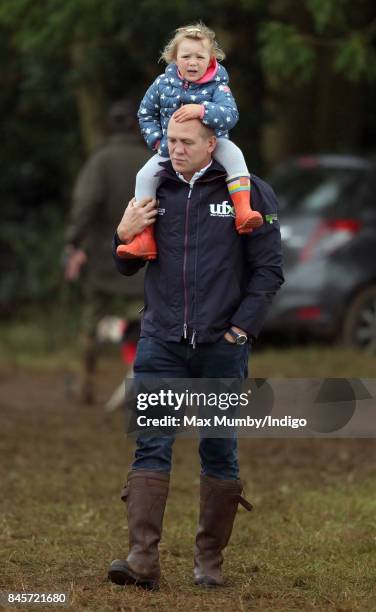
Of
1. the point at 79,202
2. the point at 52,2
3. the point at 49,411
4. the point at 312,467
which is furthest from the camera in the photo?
the point at 52,2

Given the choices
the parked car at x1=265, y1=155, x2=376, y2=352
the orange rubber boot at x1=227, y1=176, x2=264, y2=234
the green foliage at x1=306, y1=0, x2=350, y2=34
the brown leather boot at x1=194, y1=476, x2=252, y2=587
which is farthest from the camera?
the parked car at x1=265, y1=155, x2=376, y2=352

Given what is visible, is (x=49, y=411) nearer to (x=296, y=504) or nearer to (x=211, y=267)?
(x=296, y=504)

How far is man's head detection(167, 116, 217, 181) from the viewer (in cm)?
589

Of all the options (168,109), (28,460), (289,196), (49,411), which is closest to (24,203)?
(289,196)

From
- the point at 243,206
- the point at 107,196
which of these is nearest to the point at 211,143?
the point at 243,206

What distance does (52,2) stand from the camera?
13.1m

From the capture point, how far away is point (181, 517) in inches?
313

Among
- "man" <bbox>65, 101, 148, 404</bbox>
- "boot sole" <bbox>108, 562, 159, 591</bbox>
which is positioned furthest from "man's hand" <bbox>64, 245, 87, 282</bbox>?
"boot sole" <bbox>108, 562, 159, 591</bbox>

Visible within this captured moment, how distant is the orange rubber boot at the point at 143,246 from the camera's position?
19.7ft

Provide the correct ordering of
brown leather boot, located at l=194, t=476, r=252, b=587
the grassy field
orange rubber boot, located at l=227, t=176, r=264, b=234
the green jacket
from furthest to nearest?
the green jacket < brown leather boot, located at l=194, t=476, r=252, b=587 < the grassy field < orange rubber boot, located at l=227, t=176, r=264, b=234

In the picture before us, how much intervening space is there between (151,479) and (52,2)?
7.80m

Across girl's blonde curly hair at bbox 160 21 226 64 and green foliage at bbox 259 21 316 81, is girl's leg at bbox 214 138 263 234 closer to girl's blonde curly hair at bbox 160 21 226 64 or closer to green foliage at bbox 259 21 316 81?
girl's blonde curly hair at bbox 160 21 226 64

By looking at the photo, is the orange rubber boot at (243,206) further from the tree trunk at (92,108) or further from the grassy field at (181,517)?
the tree trunk at (92,108)

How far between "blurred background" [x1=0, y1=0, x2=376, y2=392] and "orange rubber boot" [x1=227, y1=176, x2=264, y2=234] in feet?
17.8
